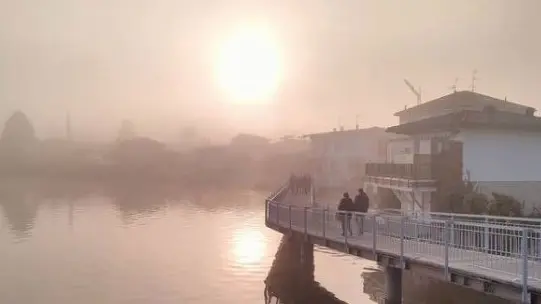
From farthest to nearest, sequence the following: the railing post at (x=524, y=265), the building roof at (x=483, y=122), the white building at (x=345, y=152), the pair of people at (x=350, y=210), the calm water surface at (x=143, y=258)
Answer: the white building at (x=345, y=152)
the building roof at (x=483, y=122)
the calm water surface at (x=143, y=258)
the pair of people at (x=350, y=210)
the railing post at (x=524, y=265)

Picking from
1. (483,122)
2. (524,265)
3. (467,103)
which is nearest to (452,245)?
(524,265)

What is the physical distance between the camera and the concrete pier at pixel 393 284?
870 inches

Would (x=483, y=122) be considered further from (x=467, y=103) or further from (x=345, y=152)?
(x=345, y=152)

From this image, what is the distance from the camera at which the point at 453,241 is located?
1889 centimetres

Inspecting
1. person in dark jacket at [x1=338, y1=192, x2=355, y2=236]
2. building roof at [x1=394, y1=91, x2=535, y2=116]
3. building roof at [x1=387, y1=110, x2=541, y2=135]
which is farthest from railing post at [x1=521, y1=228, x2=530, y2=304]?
building roof at [x1=394, y1=91, x2=535, y2=116]

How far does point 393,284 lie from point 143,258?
916 inches

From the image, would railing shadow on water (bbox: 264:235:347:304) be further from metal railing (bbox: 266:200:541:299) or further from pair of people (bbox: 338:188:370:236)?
pair of people (bbox: 338:188:370:236)

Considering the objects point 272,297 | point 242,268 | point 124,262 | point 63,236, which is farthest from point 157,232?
point 272,297

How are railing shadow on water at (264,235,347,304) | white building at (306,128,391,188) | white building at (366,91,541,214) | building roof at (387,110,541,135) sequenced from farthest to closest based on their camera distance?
white building at (306,128,391,188)
building roof at (387,110,541,135)
white building at (366,91,541,214)
railing shadow on water at (264,235,347,304)

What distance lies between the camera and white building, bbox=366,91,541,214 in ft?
118

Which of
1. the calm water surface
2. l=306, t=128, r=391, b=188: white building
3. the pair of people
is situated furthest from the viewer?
l=306, t=128, r=391, b=188: white building

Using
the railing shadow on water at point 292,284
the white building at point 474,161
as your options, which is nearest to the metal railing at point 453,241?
the railing shadow on water at point 292,284

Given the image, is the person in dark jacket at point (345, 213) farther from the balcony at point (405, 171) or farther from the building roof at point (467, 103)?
the building roof at point (467, 103)

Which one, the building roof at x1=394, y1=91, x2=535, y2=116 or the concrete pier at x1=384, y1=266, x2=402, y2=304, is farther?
the building roof at x1=394, y1=91, x2=535, y2=116
